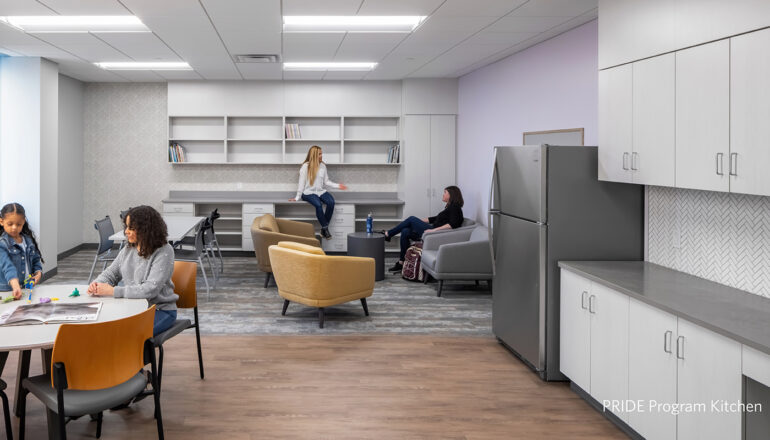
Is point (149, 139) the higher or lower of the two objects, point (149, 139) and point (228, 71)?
the lower

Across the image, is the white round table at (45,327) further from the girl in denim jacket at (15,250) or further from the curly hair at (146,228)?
the curly hair at (146,228)

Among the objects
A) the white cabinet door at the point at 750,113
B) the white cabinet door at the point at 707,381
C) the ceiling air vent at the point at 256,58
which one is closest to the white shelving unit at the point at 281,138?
the ceiling air vent at the point at 256,58

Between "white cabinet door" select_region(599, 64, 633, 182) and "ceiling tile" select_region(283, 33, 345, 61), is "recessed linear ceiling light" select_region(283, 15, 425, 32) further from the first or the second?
"white cabinet door" select_region(599, 64, 633, 182)

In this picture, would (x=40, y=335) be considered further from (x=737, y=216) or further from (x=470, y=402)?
(x=737, y=216)

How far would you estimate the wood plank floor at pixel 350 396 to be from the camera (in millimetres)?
3586

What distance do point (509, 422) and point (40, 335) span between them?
2629 mm

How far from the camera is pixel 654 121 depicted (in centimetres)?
360

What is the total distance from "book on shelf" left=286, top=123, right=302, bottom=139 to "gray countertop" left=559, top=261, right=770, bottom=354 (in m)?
6.76

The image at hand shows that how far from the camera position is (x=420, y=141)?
9.96 metres

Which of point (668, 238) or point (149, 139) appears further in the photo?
point (149, 139)

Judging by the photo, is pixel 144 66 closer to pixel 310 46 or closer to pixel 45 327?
pixel 310 46

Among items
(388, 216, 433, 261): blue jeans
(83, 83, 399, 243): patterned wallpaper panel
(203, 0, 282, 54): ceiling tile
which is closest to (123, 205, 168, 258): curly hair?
(203, 0, 282, 54): ceiling tile

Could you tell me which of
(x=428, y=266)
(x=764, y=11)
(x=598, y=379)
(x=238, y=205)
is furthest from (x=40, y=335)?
(x=238, y=205)

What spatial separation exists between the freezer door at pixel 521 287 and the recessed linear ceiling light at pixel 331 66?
434cm
